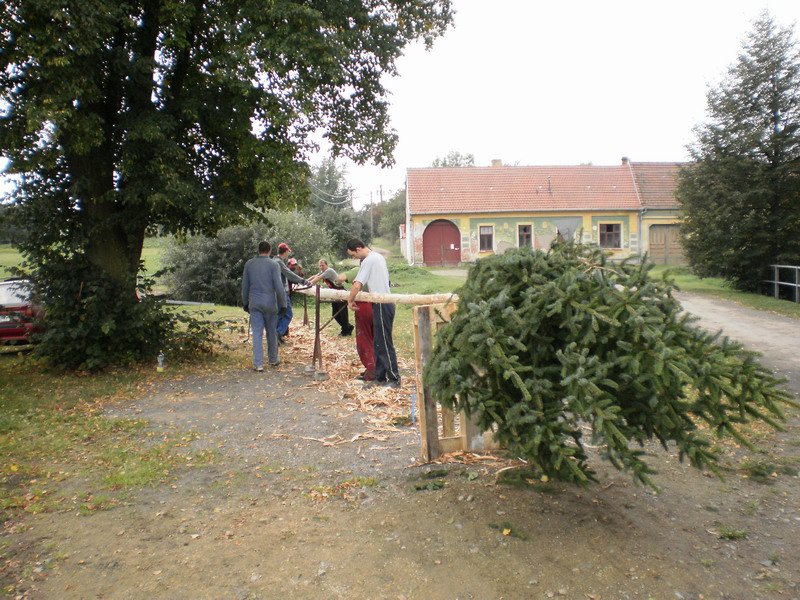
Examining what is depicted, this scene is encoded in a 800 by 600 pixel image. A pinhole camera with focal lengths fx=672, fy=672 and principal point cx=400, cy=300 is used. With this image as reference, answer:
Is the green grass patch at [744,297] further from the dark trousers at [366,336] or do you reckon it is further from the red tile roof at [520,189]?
the red tile roof at [520,189]

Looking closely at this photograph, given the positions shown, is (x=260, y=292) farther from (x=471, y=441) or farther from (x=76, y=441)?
(x=471, y=441)

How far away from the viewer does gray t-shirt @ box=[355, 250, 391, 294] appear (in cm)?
817

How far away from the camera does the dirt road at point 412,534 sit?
3.66m

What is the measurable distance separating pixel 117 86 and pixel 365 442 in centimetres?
680

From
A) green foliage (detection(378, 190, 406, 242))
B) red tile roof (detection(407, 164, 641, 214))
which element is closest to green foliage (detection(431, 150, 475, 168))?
green foliage (detection(378, 190, 406, 242))

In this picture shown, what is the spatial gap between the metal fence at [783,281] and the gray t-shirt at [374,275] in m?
16.5

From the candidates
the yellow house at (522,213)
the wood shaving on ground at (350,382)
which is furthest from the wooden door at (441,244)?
the wood shaving on ground at (350,382)

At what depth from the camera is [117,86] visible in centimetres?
978

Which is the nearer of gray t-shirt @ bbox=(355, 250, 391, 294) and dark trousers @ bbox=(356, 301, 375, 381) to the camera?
gray t-shirt @ bbox=(355, 250, 391, 294)

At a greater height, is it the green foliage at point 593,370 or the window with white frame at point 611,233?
the window with white frame at point 611,233

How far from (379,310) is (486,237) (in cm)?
3240

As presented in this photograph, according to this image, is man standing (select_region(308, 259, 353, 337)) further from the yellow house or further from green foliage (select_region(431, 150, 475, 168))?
green foliage (select_region(431, 150, 475, 168))

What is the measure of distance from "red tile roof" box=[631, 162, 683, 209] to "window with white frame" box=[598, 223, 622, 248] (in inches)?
79.2

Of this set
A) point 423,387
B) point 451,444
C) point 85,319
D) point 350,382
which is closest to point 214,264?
point 85,319
